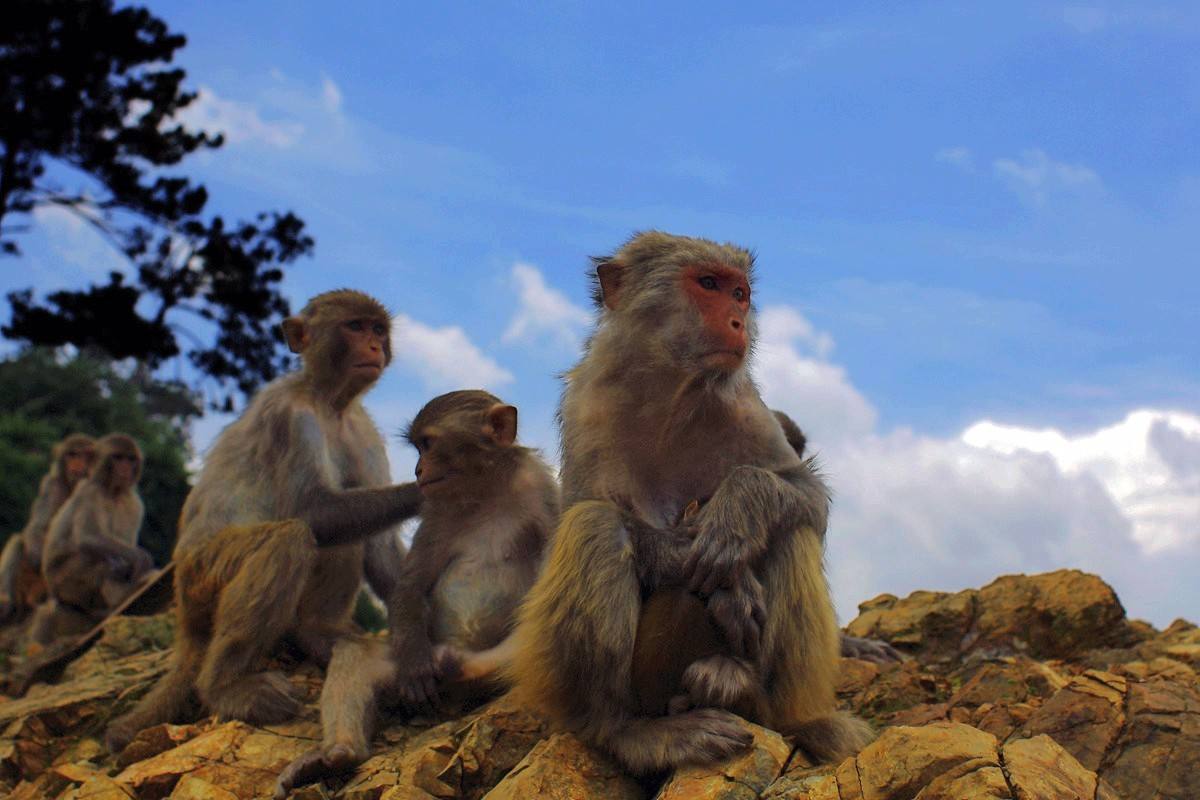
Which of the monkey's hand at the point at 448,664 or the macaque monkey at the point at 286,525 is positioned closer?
the monkey's hand at the point at 448,664

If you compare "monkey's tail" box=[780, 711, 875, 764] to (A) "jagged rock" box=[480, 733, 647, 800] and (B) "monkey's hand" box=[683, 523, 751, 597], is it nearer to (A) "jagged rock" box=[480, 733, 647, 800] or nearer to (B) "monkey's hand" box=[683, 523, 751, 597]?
(A) "jagged rock" box=[480, 733, 647, 800]

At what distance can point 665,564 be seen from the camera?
4355mm

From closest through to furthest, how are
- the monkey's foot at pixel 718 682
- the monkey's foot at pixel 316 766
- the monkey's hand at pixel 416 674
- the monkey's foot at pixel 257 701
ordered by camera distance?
1. the monkey's foot at pixel 718 682
2. the monkey's foot at pixel 316 766
3. the monkey's hand at pixel 416 674
4. the monkey's foot at pixel 257 701

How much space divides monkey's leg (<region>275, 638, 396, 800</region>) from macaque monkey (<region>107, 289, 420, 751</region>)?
20.8 inches

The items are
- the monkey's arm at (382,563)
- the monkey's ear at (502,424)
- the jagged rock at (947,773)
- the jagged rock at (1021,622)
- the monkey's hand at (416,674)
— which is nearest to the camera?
the jagged rock at (947,773)

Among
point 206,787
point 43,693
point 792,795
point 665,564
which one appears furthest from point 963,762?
point 43,693

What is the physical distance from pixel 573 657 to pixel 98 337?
63.5ft

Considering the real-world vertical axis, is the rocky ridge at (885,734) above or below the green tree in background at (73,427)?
below

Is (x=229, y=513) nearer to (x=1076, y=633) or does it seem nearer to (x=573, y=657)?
(x=573, y=657)

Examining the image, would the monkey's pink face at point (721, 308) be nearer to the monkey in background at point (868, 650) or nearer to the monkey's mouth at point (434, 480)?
the monkey's mouth at point (434, 480)

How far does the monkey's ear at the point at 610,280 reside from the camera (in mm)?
5172

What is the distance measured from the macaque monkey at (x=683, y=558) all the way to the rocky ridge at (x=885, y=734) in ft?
0.59

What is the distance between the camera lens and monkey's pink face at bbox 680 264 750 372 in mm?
4641

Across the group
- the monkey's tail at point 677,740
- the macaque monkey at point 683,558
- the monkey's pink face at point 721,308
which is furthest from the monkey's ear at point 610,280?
the monkey's tail at point 677,740
